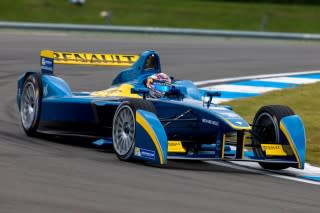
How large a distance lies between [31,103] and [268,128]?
313cm

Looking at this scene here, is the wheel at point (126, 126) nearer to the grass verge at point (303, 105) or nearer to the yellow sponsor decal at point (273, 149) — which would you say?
the yellow sponsor decal at point (273, 149)

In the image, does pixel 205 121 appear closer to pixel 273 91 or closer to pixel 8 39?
pixel 273 91

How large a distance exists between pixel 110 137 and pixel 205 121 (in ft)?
4.48

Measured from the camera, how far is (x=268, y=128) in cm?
1041

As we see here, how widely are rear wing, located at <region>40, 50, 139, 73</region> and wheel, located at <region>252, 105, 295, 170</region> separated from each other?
2.81m

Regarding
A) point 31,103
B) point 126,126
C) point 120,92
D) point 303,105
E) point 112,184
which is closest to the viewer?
point 112,184

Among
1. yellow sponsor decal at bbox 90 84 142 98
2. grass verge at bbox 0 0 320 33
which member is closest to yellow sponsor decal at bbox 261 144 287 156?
yellow sponsor decal at bbox 90 84 142 98

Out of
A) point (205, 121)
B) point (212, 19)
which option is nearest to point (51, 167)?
point (205, 121)

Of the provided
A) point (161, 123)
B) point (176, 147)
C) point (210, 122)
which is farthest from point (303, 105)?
point (176, 147)

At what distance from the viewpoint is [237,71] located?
2034cm

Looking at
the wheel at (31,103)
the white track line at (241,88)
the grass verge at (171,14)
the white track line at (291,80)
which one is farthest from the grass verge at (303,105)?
the grass verge at (171,14)

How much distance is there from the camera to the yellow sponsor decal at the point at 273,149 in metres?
10.1

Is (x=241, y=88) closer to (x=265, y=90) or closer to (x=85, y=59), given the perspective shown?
(x=265, y=90)

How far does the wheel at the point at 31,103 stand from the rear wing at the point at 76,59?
0.65m
